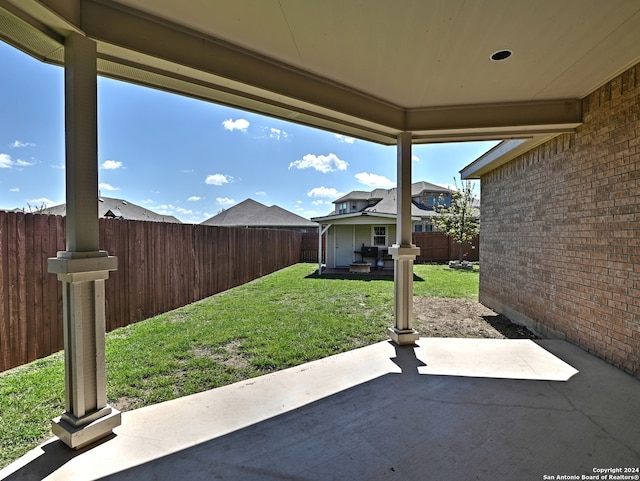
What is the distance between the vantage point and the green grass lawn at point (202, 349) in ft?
8.59

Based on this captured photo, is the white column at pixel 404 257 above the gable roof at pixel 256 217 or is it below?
below

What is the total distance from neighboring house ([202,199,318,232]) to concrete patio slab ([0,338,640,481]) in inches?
1007

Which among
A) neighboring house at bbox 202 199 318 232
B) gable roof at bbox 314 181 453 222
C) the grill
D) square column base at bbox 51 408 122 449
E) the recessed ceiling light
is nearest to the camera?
square column base at bbox 51 408 122 449

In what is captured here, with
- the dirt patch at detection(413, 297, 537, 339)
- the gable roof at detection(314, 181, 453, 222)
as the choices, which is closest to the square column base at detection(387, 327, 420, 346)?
the dirt patch at detection(413, 297, 537, 339)

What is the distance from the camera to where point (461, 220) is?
16203mm

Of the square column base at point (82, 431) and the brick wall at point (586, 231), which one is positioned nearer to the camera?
the square column base at point (82, 431)

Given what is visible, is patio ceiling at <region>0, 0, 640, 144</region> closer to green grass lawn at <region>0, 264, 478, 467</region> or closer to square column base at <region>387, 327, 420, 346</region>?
square column base at <region>387, 327, 420, 346</region>

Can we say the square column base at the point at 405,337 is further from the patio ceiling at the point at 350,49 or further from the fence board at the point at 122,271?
the fence board at the point at 122,271

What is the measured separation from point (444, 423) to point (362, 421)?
0.58 m

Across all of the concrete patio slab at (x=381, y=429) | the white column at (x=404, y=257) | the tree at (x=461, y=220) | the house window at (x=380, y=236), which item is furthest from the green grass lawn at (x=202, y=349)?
the tree at (x=461, y=220)

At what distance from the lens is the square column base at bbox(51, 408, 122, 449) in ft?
6.23

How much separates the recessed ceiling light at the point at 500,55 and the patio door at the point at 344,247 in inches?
493

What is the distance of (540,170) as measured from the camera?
15.6 feet

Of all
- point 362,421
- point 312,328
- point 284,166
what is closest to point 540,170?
point 312,328
